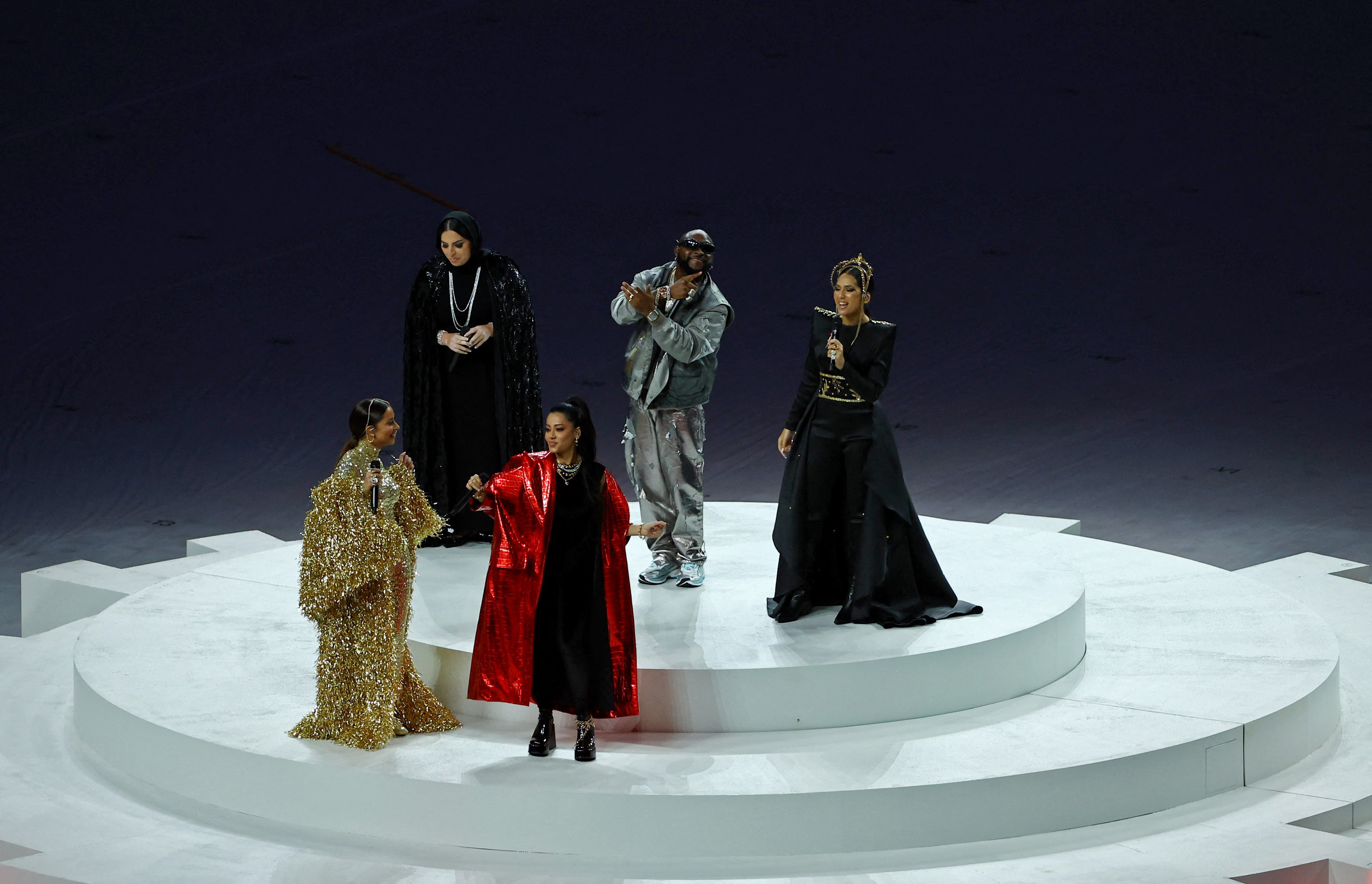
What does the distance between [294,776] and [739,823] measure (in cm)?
143

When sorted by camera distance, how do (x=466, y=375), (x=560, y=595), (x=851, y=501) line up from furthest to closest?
1. (x=466, y=375)
2. (x=851, y=501)
3. (x=560, y=595)

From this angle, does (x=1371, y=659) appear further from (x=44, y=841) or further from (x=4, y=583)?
(x=4, y=583)

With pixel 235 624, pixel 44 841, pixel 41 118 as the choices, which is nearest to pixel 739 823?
pixel 44 841

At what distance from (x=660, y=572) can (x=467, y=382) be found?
1.24 m

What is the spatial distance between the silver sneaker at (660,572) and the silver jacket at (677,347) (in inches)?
25.4

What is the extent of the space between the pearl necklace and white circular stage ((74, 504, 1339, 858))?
1018 millimetres

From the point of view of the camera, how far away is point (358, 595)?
188 inches

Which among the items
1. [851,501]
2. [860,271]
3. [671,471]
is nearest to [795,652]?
[851,501]

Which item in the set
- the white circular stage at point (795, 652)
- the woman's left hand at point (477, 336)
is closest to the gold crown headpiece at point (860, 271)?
the white circular stage at point (795, 652)

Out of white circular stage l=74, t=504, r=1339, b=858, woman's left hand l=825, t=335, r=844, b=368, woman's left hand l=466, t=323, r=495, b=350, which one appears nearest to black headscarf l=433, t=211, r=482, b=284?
woman's left hand l=466, t=323, r=495, b=350

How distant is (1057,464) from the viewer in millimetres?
9984

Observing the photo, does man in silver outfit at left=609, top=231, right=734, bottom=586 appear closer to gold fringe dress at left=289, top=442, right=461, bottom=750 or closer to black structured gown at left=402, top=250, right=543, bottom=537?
black structured gown at left=402, top=250, right=543, bottom=537

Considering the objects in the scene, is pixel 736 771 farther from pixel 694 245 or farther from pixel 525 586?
pixel 694 245

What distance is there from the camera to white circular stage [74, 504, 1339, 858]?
4469mm
